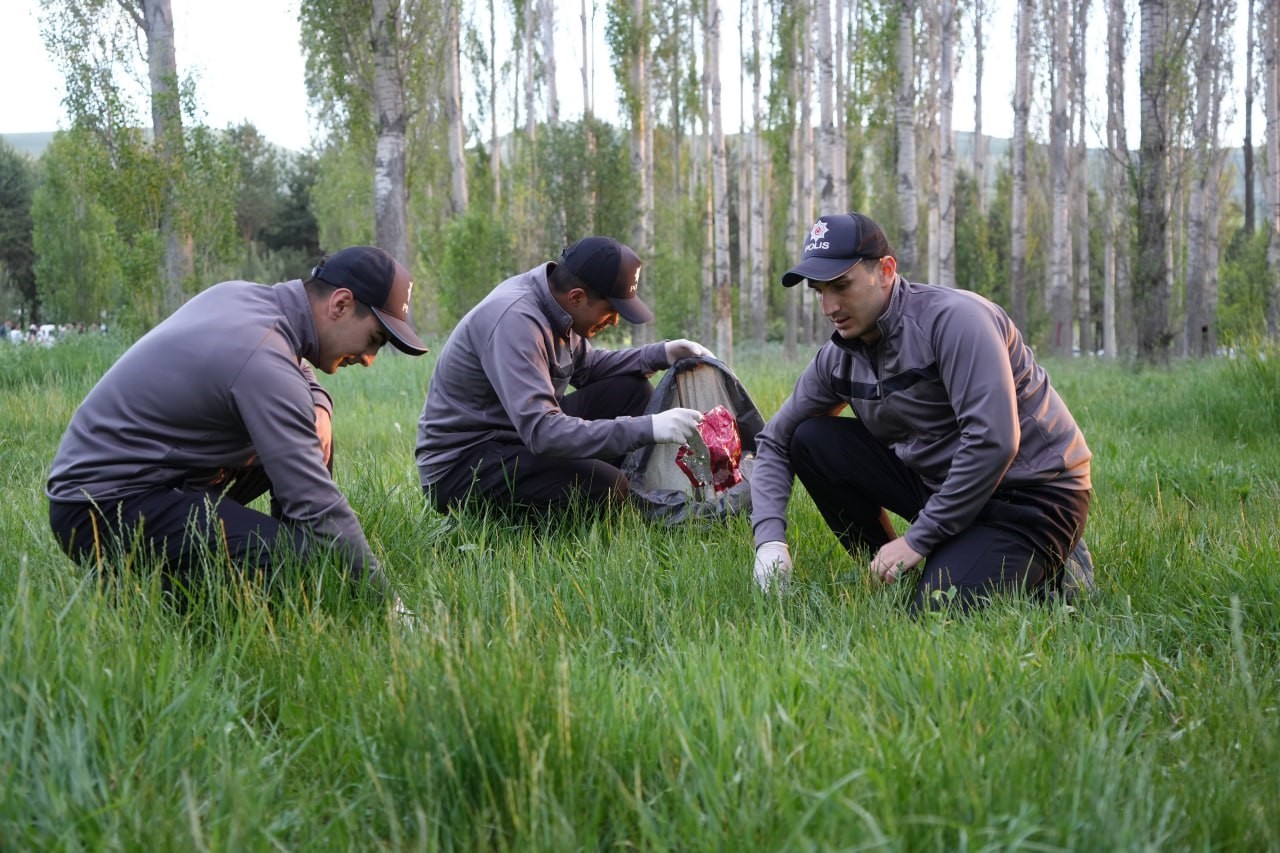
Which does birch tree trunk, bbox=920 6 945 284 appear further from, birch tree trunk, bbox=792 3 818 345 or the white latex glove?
the white latex glove

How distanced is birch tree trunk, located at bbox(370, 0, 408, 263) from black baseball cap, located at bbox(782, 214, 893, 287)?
12604mm

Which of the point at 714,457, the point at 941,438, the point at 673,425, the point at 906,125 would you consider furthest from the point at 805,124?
the point at 941,438

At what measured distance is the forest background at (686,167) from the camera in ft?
49.3

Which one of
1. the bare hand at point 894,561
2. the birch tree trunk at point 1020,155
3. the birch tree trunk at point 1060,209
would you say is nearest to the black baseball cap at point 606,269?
the bare hand at point 894,561

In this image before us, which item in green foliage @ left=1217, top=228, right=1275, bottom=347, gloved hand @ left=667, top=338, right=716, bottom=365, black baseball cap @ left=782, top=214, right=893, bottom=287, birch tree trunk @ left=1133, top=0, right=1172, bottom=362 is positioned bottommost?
green foliage @ left=1217, top=228, right=1275, bottom=347

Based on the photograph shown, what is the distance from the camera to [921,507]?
13.9 ft

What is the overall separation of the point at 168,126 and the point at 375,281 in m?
13.2

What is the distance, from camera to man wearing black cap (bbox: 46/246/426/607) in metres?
3.28

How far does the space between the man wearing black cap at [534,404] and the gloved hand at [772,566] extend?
0.79 metres

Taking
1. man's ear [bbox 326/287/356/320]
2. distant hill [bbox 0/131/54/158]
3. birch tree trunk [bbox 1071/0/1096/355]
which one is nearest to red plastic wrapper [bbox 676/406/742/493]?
man's ear [bbox 326/287/356/320]

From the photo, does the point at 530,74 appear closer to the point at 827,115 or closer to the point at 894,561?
the point at 827,115

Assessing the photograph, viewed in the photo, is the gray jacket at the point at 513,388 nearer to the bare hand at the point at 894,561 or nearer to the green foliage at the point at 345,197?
the bare hand at the point at 894,561

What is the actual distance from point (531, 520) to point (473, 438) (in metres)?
0.46

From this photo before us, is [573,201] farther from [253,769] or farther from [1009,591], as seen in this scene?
[253,769]
